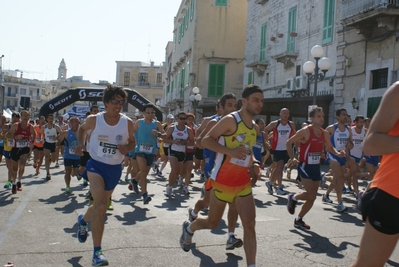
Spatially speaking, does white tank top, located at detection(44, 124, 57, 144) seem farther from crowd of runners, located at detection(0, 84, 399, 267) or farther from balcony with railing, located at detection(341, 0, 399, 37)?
balcony with railing, located at detection(341, 0, 399, 37)

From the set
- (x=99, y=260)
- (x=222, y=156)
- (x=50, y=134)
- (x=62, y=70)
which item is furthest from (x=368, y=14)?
(x=62, y=70)

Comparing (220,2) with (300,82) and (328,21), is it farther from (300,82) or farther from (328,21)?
(328,21)

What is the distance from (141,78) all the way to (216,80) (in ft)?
166

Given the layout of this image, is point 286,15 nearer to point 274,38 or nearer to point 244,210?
point 274,38

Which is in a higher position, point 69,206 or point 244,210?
point 244,210

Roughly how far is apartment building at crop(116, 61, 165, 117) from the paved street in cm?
7714

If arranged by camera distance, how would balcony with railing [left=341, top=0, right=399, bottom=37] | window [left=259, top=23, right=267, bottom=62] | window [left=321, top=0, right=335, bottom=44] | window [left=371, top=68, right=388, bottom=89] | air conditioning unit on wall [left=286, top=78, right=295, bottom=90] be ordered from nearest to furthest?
balcony with railing [left=341, top=0, right=399, bottom=37], window [left=371, top=68, right=388, bottom=89], window [left=321, top=0, right=335, bottom=44], air conditioning unit on wall [left=286, top=78, right=295, bottom=90], window [left=259, top=23, right=267, bottom=62]

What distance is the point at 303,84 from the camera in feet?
80.5

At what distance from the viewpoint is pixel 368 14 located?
19.0 meters

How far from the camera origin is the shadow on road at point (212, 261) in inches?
219

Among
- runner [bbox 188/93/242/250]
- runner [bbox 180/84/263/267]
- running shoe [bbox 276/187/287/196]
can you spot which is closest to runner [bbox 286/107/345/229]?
runner [bbox 188/93/242/250]

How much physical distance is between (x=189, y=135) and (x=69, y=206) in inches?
132

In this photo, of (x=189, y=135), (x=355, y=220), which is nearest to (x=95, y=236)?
(x=355, y=220)

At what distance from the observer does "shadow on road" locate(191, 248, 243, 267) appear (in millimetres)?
5562
